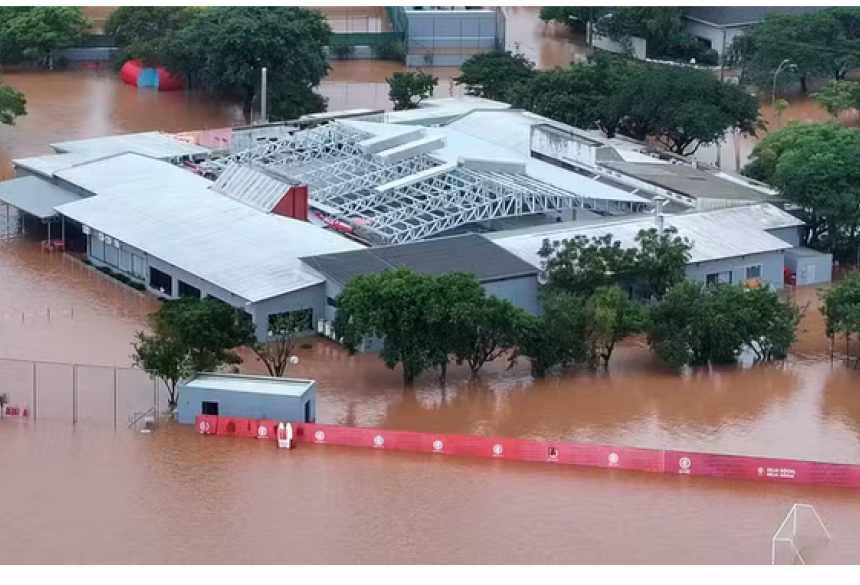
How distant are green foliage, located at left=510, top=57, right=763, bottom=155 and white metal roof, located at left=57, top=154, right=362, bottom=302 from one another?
9075 mm

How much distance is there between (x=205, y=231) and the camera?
32312 mm

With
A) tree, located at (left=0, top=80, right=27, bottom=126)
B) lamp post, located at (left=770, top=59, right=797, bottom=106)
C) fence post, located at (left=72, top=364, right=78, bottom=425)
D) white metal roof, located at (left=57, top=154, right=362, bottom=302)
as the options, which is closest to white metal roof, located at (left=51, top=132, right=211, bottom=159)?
white metal roof, located at (left=57, top=154, right=362, bottom=302)

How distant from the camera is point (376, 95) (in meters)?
48.6

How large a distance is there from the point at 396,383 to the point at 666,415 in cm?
→ 376

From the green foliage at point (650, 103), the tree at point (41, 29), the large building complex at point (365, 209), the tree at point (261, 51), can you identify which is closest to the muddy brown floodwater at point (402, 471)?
the large building complex at point (365, 209)

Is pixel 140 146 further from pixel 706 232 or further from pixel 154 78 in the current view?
pixel 706 232

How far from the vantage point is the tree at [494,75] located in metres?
44.8

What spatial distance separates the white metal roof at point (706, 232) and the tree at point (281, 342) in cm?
367

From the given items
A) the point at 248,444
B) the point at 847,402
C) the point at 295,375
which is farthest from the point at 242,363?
the point at 847,402

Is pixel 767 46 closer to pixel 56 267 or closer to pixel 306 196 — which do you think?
pixel 306 196

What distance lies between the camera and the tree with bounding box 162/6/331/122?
44531 millimetres

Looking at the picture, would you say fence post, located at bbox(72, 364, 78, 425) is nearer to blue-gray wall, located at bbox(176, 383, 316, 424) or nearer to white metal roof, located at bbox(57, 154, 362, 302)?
blue-gray wall, located at bbox(176, 383, 316, 424)

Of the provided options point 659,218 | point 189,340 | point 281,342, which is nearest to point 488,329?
point 281,342

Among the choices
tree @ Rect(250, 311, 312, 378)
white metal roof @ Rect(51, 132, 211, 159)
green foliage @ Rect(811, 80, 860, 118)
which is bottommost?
tree @ Rect(250, 311, 312, 378)
